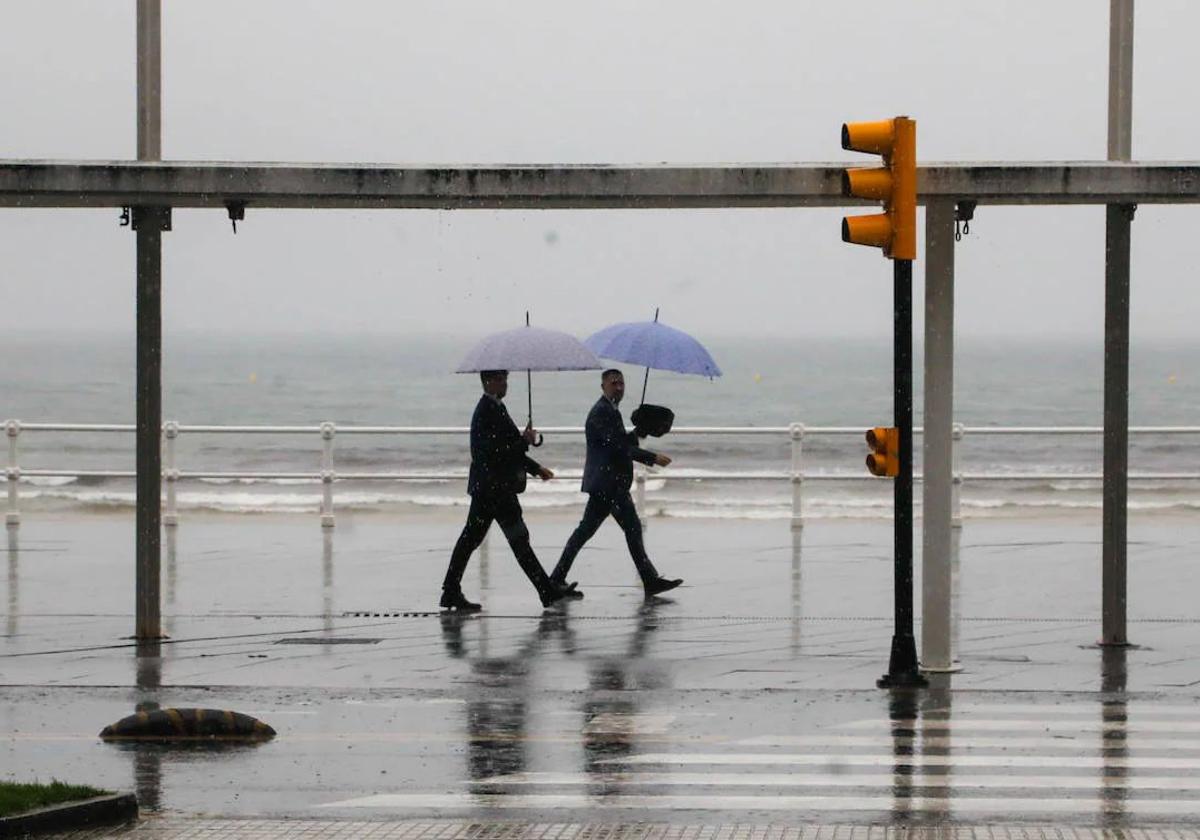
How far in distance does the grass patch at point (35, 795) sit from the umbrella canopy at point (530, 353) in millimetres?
7768

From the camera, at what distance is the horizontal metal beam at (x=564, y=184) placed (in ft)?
43.3

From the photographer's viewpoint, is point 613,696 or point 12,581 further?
point 12,581

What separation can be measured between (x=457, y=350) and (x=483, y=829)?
147m

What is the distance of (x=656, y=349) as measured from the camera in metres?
17.7

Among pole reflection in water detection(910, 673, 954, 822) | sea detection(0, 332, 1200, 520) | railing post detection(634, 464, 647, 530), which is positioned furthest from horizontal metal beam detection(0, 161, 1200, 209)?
railing post detection(634, 464, 647, 530)

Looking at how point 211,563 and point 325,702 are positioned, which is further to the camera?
point 211,563

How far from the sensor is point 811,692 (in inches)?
495

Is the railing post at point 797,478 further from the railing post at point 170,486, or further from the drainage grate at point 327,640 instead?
the drainage grate at point 327,640

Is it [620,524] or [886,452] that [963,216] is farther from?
[620,524]

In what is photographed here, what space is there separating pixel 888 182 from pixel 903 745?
346cm

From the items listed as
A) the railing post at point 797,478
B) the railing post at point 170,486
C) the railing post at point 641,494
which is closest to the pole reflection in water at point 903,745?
the railing post at point 797,478

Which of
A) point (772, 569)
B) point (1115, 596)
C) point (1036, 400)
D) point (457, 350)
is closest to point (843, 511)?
point (772, 569)

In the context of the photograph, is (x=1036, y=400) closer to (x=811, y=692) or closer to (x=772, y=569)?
(x=772, y=569)

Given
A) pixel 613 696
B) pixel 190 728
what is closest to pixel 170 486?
pixel 613 696
